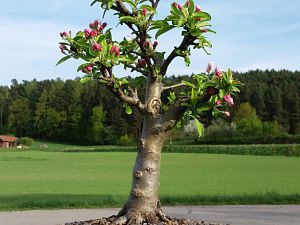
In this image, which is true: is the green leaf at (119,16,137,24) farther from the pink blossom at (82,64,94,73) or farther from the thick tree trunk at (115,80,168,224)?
the thick tree trunk at (115,80,168,224)

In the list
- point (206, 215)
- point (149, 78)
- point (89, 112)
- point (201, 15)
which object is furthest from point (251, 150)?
point (89, 112)

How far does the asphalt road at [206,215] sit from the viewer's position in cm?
882

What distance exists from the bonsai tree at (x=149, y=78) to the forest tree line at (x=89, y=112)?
83.7m

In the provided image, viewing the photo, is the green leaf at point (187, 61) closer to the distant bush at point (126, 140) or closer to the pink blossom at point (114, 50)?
the pink blossom at point (114, 50)

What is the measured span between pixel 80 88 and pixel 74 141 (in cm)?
1196

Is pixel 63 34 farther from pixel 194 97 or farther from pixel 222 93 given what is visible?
pixel 222 93

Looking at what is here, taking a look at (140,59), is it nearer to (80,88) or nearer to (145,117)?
(145,117)

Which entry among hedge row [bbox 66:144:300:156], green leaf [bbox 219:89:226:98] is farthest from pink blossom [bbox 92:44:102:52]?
hedge row [bbox 66:144:300:156]

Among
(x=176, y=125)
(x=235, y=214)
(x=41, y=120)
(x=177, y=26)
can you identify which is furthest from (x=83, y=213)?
(x=41, y=120)

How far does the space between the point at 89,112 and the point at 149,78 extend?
91.4 m

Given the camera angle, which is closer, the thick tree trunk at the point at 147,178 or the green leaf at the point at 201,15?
the green leaf at the point at 201,15

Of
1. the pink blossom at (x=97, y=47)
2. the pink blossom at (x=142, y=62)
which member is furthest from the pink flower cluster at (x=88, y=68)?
the pink blossom at (x=142, y=62)

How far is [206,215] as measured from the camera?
9.69 metres

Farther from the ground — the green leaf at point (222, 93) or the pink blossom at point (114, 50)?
the pink blossom at point (114, 50)
